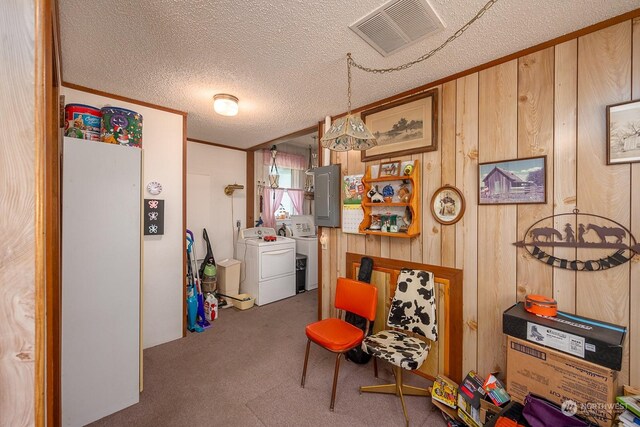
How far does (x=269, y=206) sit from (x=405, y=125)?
305 centimetres

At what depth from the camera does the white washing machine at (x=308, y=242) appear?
14.6ft

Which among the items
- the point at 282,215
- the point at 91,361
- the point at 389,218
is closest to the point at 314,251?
the point at 282,215

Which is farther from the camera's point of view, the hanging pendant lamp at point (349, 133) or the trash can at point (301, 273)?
the trash can at point (301, 273)

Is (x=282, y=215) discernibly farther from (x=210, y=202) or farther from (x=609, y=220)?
(x=609, y=220)

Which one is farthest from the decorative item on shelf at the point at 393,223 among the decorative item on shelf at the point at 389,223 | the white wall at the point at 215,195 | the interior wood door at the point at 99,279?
the white wall at the point at 215,195

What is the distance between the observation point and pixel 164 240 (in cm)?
278

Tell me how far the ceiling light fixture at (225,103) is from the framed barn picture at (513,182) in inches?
83.7

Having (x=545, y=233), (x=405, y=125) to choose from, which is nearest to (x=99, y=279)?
(x=405, y=125)

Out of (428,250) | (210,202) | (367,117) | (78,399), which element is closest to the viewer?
(78,399)

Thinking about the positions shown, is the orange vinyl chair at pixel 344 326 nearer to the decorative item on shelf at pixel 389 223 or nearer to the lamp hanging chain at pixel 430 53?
the decorative item on shelf at pixel 389 223

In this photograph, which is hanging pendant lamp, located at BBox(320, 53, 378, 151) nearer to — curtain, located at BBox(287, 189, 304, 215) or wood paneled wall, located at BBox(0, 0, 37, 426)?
wood paneled wall, located at BBox(0, 0, 37, 426)

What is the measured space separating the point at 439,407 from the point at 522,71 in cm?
232

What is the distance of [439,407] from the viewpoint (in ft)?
5.93

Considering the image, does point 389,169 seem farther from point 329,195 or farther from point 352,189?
point 329,195
